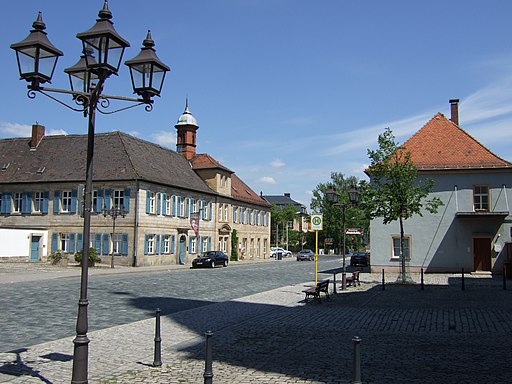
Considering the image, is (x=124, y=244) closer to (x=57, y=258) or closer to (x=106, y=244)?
(x=106, y=244)

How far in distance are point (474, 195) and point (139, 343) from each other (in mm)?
28659

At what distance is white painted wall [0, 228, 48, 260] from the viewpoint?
131 ft

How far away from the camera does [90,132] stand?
7148mm

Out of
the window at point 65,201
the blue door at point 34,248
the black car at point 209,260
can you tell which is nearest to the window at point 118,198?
the window at point 65,201

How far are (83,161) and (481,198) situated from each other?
104ft

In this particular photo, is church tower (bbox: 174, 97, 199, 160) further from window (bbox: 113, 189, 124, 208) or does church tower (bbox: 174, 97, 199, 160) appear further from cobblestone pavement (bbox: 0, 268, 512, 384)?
cobblestone pavement (bbox: 0, 268, 512, 384)

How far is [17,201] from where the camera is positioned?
46438 millimetres

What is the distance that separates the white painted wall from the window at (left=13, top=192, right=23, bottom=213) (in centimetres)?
409

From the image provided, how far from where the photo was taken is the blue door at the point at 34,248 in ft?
141

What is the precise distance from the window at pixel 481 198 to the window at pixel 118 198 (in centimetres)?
2582

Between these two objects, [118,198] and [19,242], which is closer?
[19,242]

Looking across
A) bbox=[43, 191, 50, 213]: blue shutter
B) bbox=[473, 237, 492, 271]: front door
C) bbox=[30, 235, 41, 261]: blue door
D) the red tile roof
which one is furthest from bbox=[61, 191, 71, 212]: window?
bbox=[473, 237, 492, 271]: front door

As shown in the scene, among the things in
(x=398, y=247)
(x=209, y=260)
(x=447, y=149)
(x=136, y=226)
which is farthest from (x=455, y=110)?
(x=136, y=226)

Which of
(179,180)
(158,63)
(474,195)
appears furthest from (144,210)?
(158,63)
